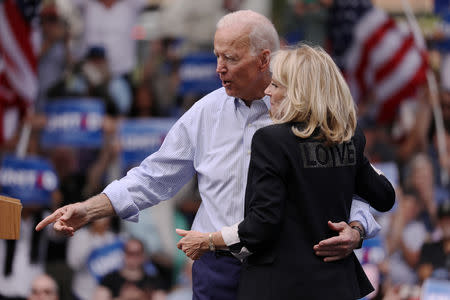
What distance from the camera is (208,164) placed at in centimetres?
421

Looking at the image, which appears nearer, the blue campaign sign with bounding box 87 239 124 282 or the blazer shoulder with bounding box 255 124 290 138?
the blazer shoulder with bounding box 255 124 290 138

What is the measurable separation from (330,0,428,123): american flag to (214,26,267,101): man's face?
21.4ft

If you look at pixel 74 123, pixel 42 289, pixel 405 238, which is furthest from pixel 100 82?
pixel 405 238

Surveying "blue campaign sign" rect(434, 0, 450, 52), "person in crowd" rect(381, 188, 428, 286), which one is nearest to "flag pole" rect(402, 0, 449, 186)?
"blue campaign sign" rect(434, 0, 450, 52)

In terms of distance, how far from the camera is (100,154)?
9188 millimetres

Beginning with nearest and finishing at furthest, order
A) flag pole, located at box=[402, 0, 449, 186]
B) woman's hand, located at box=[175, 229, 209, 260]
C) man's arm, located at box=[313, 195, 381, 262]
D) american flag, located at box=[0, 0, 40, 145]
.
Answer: man's arm, located at box=[313, 195, 381, 262]
woman's hand, located at box=[175, 229, 209, 260]
american flag, located at box=[0, 0, 40, 145]
flag pole, located at box=[402, 0, 449, 186]

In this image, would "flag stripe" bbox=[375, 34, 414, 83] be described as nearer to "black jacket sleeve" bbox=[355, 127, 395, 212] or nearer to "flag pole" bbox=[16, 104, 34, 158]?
"flag pole" bbox=[16, 104, 34, 158]

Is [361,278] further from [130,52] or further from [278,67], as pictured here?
[130,52]

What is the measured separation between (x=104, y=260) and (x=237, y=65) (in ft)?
14.1

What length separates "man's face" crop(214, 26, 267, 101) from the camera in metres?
4.19

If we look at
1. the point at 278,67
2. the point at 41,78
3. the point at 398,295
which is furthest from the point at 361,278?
the point at 41,78

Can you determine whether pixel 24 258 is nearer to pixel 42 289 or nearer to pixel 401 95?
pixel 42 289

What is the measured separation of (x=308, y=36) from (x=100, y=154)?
3360 millimetres

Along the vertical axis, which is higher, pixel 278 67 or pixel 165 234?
pixel 278 67
